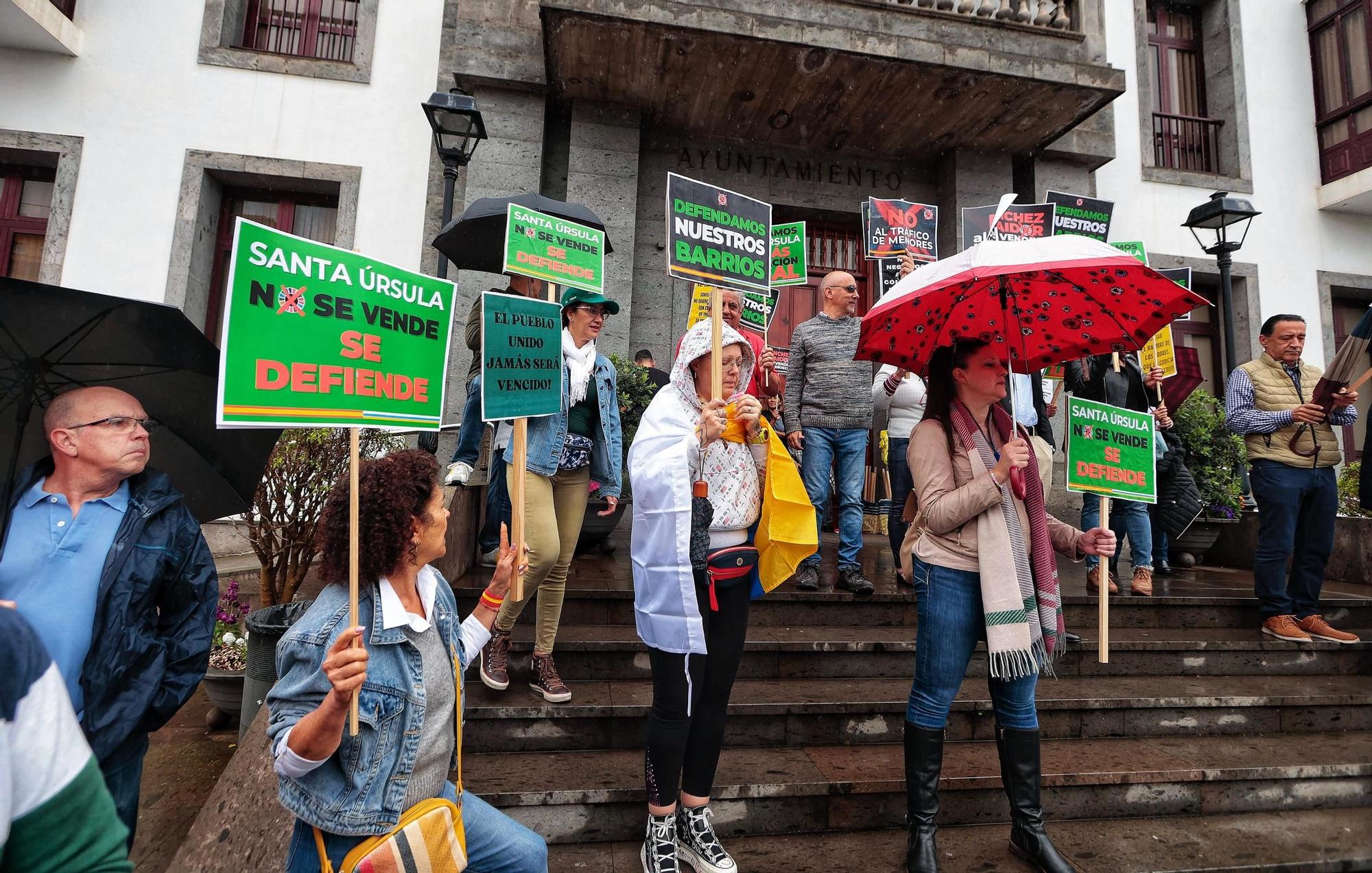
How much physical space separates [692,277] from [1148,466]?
246 cm

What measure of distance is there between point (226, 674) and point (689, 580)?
126 inches

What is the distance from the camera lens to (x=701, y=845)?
98.7 inches

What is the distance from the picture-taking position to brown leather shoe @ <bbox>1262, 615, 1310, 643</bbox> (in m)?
4.40

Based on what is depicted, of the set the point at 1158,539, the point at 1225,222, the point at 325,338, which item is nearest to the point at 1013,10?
the point at 1225,222

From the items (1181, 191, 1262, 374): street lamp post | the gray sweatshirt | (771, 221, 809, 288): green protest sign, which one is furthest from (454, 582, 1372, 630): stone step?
(1181, 191, 1262, 374): street lamp post

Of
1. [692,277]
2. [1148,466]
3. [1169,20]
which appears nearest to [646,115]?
[692,277]

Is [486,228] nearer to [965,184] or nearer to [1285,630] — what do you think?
[1285,630]

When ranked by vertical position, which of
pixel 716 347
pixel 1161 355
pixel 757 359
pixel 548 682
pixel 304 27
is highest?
pixel 304 27

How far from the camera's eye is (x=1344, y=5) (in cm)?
1016

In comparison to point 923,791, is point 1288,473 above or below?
above

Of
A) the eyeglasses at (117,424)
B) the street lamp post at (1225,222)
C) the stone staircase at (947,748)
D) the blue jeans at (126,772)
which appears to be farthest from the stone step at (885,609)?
the street lamp post at (1225,222)

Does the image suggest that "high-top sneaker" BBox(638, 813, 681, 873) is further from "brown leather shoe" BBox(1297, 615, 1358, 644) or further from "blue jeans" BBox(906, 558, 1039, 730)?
"brown leather shoe" BBox(1297, 615, 1358, 644)

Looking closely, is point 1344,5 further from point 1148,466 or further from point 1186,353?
point 1148,466

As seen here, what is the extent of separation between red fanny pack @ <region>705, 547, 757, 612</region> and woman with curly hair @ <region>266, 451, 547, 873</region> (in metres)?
0.78
